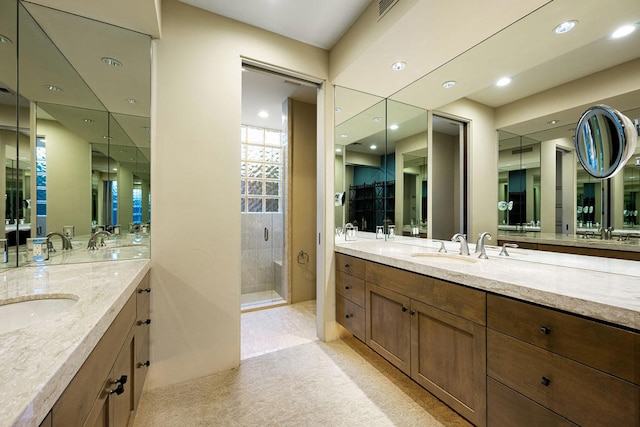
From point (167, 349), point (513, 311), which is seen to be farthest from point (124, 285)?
point (513, 311)

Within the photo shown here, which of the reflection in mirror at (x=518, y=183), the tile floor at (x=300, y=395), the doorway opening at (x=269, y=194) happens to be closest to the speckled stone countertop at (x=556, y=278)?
the reflection in mirror at (x=518, y=183)

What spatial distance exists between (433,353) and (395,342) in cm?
32

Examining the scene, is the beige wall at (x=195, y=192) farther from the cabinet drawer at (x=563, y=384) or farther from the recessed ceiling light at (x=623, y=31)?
the recessed ceiling light at (x=623, y=31)

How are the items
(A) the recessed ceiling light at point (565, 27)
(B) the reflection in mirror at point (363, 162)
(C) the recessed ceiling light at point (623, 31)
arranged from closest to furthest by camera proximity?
(C) the recessed ceiling light at point (623, 31) → (A) the recessed ceiling light at point (565, 27) → (B) the reflection in mirror at point (363, 162)

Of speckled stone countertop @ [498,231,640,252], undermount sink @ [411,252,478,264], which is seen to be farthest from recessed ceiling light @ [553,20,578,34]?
undermount sink @ [411,252,478,264]

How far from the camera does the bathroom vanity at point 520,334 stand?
2.84ft

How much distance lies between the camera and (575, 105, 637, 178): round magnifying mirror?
1.21 metres

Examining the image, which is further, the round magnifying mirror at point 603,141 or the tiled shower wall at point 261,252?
the tiled shower wall at point 261,252

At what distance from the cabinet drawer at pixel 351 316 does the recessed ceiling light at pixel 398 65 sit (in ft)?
6.56

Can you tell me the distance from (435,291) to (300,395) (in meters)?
1.10

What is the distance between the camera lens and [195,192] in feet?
6.23

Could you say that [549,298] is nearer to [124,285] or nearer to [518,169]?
[518,169]

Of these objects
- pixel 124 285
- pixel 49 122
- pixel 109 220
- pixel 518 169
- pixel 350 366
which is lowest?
pixel 350 366

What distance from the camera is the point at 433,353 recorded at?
151cm
